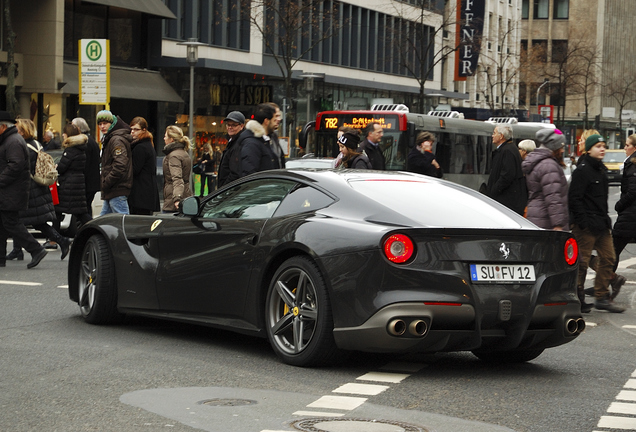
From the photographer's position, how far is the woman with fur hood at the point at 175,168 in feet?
45.1

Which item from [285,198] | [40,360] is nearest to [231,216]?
[285,198]

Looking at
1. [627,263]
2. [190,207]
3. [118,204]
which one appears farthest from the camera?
[627,263]

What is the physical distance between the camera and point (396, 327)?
22.2 feet

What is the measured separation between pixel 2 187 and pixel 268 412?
8.38 metres

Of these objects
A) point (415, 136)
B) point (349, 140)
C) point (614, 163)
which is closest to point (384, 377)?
point (349, 140)

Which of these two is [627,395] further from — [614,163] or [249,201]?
[614,163]

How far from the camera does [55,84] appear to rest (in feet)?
109

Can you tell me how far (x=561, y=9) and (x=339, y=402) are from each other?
111240 millimetres

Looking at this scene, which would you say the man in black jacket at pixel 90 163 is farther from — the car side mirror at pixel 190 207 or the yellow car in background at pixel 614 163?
the yellow car in background at pixel 614 163

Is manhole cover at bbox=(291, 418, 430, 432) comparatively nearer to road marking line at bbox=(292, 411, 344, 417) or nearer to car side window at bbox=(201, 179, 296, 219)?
road marking line at bbox=(292, 411, 344, 417)

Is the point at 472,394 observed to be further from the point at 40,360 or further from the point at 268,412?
the point at 40,360

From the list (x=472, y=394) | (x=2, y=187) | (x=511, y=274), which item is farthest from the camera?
(x=2, y=187)

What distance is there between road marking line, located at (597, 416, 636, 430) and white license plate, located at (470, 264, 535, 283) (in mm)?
1240

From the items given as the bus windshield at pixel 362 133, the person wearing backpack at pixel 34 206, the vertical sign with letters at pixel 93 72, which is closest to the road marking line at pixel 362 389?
the person wearing backpack at pixel 34 206
